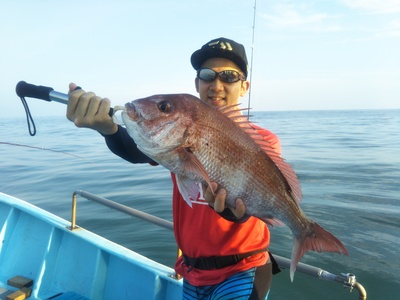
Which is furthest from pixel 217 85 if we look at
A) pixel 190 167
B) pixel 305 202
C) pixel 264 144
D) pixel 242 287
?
pixel 305 202

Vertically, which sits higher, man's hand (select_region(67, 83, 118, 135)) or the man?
man's hand (select_region(67, 83, 118, 135))

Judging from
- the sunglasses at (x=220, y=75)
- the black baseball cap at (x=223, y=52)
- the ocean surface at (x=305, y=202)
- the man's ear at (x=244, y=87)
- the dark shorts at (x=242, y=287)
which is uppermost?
the black baseball cap at (x=223, y=52)

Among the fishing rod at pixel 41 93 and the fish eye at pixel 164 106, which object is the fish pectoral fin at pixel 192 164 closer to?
the fish eye at pixel 164 106

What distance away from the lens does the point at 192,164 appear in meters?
1.86

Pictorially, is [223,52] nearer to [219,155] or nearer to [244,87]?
[244,87]

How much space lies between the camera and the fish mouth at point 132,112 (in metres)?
1.92

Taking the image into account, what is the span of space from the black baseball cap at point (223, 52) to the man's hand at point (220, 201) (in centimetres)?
136

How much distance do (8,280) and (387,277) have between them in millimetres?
5676

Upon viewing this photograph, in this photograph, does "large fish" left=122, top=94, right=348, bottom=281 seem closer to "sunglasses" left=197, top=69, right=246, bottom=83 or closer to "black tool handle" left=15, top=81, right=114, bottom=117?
"black tool handle" left=15, top=81, right=114, bottom=117

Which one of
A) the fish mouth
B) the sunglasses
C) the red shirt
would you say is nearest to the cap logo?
the sunglasses

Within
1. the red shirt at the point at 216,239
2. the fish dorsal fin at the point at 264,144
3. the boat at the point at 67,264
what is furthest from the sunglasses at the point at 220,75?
the boat at the point at 67,264

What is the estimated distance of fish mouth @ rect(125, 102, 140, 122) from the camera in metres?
1.92

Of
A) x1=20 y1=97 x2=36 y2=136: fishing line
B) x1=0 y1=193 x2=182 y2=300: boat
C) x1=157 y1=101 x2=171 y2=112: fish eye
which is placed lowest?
x1=0 y1=193 x2=182 y2=300: boat

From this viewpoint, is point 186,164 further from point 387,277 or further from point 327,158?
point 327,158
